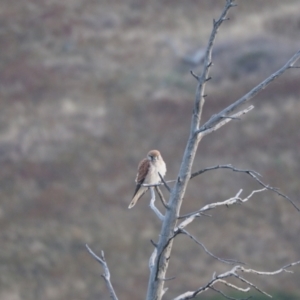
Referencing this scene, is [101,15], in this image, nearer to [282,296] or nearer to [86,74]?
[86,74]

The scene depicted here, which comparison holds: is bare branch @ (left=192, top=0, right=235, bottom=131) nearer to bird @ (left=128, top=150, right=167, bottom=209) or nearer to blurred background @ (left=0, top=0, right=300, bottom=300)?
bird @ (left=128, top=150, right=167, bottom=209)

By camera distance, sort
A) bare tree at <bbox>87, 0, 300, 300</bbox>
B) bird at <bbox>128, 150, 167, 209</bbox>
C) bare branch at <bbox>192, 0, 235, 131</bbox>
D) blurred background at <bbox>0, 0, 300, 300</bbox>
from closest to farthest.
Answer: bare branch at <bbox>192, 0, 235, 131</bbox> → bare tree at <bbox>87, 0, 300, 300</bbox> → bird at <bbox>128, 150, 167, 209</bbox> → blurred background at <bbox>0, 0, 300, 300</bbox>

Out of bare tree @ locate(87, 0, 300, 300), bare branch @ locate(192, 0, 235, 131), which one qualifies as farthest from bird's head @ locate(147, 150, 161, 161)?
bare branch @ locate(192, 0, 235, 131)

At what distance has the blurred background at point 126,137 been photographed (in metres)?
23.2

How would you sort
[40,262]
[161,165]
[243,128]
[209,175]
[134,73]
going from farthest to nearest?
[134,73], [243,128], [209,175], [40,262], [161,165]

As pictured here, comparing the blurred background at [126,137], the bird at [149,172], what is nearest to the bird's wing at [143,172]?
the bird at [149,172]

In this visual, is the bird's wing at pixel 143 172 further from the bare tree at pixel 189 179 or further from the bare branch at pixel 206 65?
the bare branch at pixel 206 65

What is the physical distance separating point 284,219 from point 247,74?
8956 millimetres

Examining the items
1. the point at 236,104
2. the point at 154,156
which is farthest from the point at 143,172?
the point at 236,104

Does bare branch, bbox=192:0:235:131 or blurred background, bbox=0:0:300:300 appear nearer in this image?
bare branch, bbox=192:0:235:131

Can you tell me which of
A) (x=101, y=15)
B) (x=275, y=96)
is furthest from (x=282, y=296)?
(x=101, y=15)

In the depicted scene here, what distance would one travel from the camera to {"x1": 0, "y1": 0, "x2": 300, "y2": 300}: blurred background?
23.2 metres

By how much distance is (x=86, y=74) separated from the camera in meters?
34.8

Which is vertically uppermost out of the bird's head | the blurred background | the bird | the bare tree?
the blurred background
